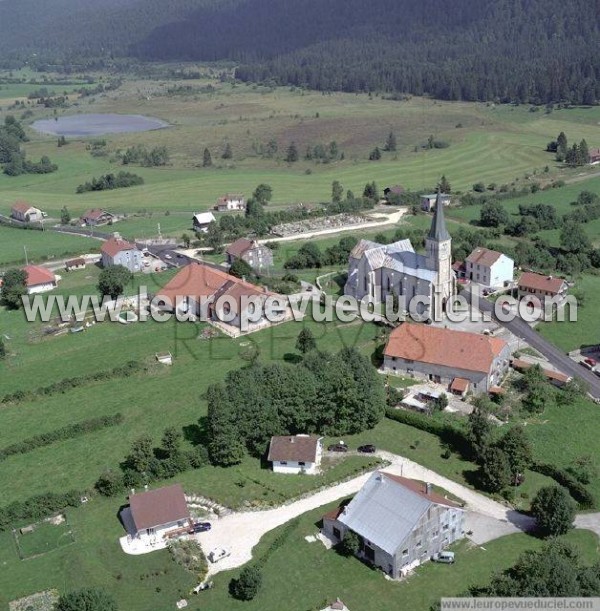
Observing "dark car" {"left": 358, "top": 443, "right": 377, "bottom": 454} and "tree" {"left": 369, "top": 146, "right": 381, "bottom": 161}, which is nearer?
"dark car" {"left": 358, "top": 443, "right": 377, "bottom": 454}

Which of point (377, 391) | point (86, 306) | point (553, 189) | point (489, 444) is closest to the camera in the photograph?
point (489, 444)

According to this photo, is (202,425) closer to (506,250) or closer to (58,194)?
(506,250)

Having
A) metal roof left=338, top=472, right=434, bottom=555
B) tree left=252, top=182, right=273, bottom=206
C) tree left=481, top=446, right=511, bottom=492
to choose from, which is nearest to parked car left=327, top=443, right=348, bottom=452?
metal roof left=338, top=472, right=434, bottom=555

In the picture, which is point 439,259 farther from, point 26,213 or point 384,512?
point 26,213

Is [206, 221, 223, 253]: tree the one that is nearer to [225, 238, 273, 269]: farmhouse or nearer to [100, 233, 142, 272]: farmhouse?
[225, 238, 273, 269]: farmhouse

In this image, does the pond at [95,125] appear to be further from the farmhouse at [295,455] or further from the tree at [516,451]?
the tree at [516,451]

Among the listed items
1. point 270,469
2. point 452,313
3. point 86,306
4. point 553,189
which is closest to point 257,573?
point 270,469
